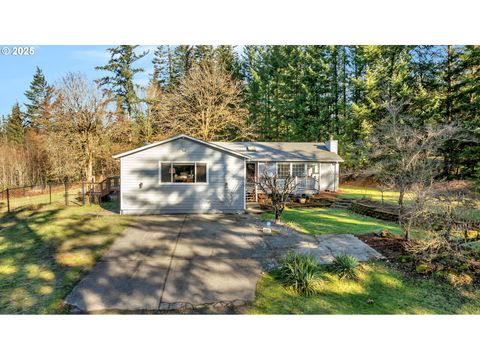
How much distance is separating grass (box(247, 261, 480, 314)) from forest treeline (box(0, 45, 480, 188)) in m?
7.05

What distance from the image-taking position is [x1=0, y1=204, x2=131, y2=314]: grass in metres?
4.19

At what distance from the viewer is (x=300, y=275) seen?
4.48 meters

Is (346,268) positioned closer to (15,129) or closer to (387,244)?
(387,244)

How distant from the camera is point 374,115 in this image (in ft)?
51.6

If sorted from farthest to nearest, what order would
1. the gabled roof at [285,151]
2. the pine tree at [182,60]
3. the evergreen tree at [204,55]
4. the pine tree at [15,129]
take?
the pine tree at [182,60] → the evergreen tree at [204,55] → the pine tree at [15,129] → the gabled roof at [285,151]

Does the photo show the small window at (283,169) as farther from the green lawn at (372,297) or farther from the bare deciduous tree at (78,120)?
the green lawn at (372,297)

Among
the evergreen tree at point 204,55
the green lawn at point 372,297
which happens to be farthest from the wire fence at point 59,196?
the evergreen tree at point 204,55

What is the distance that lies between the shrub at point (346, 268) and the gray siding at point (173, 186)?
17.5 feet

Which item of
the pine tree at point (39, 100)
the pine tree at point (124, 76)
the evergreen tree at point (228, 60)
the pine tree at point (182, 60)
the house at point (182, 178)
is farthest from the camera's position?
the evergreen tree at point (228, 60)

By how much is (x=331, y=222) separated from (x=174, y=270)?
5462 mm

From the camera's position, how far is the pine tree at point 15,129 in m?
16.1
